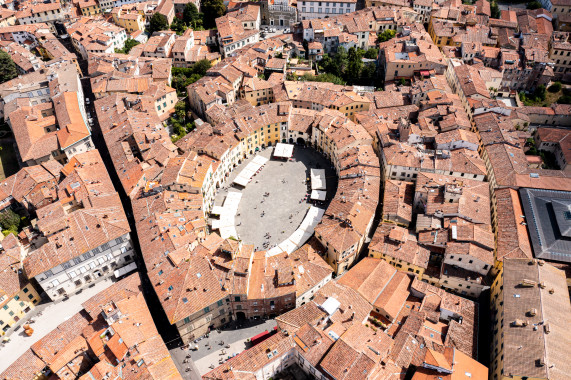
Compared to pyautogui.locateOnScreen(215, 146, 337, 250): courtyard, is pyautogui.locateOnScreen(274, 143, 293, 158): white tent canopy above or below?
above

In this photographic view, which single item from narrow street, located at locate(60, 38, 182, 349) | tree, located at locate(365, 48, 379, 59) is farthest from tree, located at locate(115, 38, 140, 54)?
tree, located at locate(365, 48, 379, 59)

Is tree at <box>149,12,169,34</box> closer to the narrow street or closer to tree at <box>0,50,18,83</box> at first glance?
the narrow street

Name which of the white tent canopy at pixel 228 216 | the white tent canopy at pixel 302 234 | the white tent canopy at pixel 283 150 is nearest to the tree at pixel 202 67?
the white tent canopy at pixel 283 150

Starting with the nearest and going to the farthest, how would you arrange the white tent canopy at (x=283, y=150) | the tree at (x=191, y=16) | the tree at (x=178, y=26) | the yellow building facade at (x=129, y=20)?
the white tent canopy at (x=283, y=150) → the yellow building facade at (x=129, y=20) → the tree at (x=178, y=26) → the tree at (x=191, y=16)

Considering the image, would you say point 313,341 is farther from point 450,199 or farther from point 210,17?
point 210,17

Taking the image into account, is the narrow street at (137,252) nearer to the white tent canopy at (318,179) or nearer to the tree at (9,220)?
the tree at (9,220)
